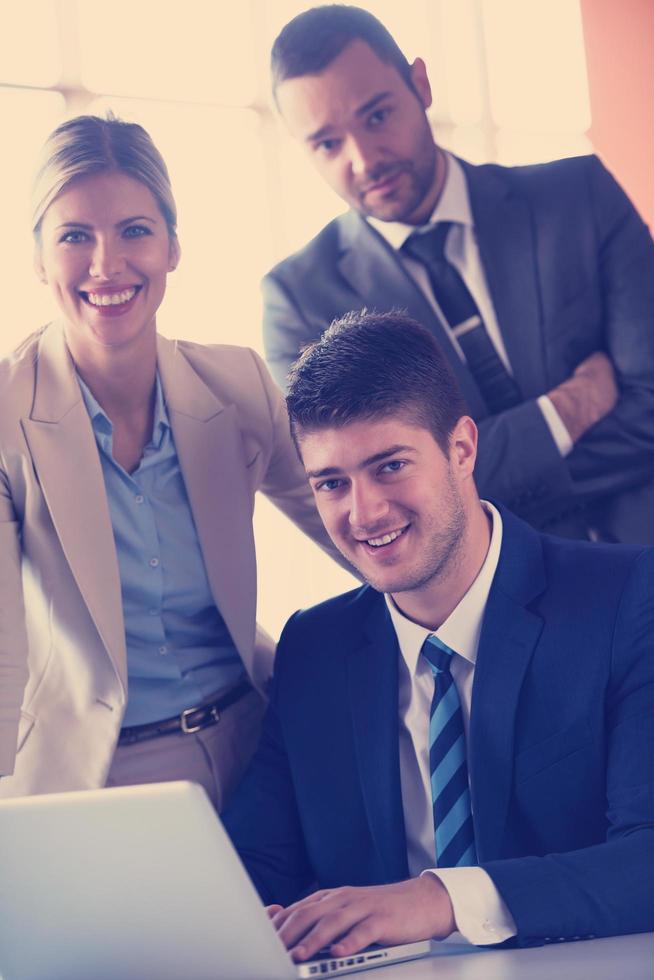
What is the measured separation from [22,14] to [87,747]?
4.81 feet

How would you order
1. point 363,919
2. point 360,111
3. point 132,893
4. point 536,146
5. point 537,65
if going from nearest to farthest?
point 132,893, point 363,919, point 360,111, point 536,146, point 537,65

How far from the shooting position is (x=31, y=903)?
1168 millimetres

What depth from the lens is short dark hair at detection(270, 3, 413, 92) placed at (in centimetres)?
244

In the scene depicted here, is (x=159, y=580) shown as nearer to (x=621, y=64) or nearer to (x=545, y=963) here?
(x=545, y=963)

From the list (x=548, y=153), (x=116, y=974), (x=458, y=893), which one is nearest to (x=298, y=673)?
(x=458, y=893)

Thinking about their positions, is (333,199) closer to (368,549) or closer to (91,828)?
(368,549)

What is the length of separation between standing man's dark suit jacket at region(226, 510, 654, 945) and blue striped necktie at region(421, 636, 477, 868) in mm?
32

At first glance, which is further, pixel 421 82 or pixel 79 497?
pixel 421 82

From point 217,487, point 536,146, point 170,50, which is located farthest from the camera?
point 536,146

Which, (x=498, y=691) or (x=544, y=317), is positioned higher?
(x=544, y=317)

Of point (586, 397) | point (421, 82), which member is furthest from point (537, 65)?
point (586, 397)

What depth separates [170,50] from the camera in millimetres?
2668

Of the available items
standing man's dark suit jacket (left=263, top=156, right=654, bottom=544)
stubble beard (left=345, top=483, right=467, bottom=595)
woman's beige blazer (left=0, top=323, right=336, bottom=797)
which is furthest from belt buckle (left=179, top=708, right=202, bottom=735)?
standing man's dark suit jacket (left=263, top=156, right=654, bottom=544)

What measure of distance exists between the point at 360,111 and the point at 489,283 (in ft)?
1.40
